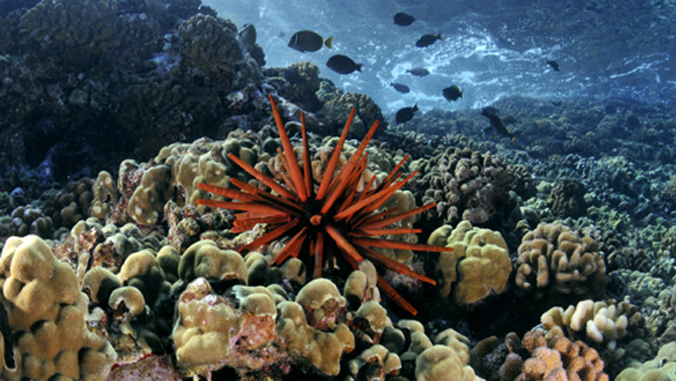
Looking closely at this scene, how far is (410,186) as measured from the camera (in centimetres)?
452

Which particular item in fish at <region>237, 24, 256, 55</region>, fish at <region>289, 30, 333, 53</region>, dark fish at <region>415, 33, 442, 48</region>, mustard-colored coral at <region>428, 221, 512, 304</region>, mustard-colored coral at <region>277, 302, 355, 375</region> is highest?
dark fish at <region>415, 33, 442, 48</region>

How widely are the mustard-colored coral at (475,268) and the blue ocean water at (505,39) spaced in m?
27.5

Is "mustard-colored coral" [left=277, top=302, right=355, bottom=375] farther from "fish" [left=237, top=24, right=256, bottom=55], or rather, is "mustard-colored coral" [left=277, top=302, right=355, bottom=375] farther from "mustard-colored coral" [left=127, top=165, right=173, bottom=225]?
"fish" [left=237, top=24, right=256, bottom=55]

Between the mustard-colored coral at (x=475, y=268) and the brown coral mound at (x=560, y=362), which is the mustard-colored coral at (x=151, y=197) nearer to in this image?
the mustard-colored coral at (x=475, y=268)

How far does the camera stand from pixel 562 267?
3.16m

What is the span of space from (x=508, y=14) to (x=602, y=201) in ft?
78.2

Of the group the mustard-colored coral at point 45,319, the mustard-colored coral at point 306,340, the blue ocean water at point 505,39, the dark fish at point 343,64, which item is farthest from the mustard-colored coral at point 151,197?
the blue ocean water at point 505,39

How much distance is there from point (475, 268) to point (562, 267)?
42.2 inches

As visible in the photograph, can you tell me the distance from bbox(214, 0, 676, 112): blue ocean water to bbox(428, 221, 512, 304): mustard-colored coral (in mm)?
27506

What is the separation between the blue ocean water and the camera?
81.8 feet

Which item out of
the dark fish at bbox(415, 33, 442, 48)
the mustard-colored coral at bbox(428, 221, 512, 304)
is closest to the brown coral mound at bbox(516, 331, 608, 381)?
the mustard-colored coral at bbox(428, 221, 512, 304)

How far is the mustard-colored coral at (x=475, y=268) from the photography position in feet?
9.31

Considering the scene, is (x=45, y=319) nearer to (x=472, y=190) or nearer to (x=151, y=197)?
(x=151, y=197)

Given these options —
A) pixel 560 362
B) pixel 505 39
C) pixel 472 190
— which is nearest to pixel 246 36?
pixel 472 190
